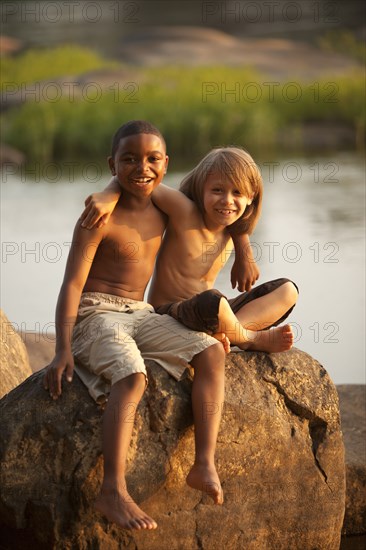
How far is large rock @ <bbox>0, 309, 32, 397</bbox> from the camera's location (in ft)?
11.8

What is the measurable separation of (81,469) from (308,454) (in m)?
0.63

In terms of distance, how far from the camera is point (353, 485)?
3559mm

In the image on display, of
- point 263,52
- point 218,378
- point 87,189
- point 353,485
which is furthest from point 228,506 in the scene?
point 263,52

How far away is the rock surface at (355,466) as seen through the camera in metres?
3.52

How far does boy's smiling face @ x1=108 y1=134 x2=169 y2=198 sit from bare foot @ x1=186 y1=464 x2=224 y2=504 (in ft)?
2.55

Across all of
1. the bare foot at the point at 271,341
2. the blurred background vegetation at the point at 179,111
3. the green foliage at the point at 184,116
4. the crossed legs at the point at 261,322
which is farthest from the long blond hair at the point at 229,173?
the green foliage at the point at 184,116

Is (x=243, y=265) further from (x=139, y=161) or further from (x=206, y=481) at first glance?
(x=206, y=481)

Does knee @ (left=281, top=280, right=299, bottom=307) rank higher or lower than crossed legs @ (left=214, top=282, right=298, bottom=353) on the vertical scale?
higher

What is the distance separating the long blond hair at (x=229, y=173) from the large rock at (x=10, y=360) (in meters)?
0.72

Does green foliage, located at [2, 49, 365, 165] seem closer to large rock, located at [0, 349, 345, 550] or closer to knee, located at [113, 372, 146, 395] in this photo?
large rock, located at [0, 349, 345, 550]

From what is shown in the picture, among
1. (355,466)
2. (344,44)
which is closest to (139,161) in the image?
(355,466)

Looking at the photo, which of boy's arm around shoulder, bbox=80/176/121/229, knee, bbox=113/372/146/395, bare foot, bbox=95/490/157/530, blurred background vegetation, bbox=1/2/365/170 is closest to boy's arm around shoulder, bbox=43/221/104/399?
boy's arm around shoulder, bbox=80/176/121/229

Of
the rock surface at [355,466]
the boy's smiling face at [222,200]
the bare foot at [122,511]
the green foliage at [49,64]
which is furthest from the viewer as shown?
the green foliage at [49,64]

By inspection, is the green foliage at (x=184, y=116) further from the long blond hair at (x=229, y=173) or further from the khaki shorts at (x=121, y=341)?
the khaki shorts at (x=121, y=341)
